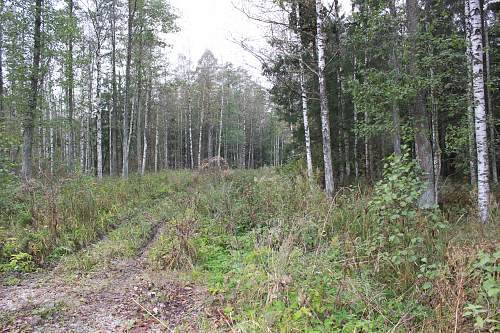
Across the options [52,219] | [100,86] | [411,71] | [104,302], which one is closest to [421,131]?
[411,71]

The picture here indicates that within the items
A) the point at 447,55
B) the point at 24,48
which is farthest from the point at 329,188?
the point at 24,48

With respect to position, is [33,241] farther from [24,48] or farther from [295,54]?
[295,54]

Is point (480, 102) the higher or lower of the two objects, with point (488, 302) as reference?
higher

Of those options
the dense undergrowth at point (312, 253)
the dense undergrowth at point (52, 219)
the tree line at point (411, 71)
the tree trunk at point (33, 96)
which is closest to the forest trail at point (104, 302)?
the dense undergrowth at point (312, 253)

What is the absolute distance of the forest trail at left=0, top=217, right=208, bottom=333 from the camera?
137 inches

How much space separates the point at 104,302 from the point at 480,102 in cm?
769

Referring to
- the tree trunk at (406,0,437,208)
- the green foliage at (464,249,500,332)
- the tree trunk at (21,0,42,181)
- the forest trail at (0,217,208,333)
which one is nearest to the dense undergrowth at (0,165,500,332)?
the green foliage at (464,249,500,332)

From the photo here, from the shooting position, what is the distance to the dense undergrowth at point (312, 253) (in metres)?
3.03

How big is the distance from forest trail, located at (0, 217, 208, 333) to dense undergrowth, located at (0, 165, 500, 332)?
34cm

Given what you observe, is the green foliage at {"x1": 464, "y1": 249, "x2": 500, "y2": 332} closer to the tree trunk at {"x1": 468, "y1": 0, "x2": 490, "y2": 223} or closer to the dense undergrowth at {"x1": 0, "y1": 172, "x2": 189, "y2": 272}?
the tree trunk at {"x1": 468, "y1": 0, "x2": 490, "y2": 223}

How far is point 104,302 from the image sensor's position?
158 inches

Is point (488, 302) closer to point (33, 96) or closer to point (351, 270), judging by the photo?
point (351, 270)

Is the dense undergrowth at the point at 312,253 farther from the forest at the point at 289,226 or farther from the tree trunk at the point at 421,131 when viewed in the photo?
the tree trunk at the point at 421,131

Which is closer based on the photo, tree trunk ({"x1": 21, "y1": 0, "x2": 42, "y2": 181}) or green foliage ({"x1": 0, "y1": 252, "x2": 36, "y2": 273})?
green foliage ({"x1": 0, "y1": 252, "x2": 36, "y2": 273})
